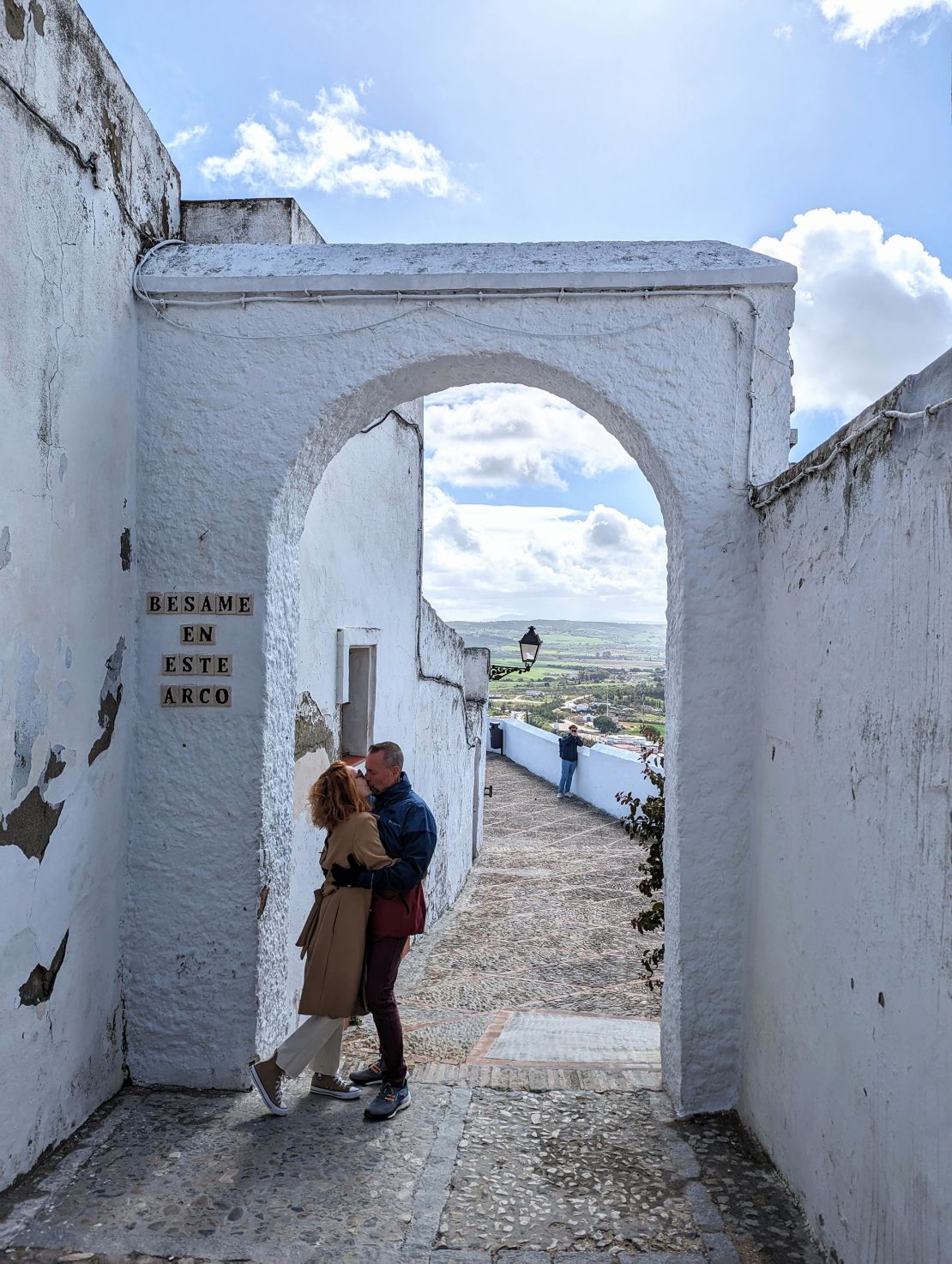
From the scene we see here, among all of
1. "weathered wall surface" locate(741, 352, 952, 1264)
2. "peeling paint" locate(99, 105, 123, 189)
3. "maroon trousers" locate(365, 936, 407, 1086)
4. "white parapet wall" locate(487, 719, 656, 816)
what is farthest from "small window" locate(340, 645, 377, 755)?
"white parapet wall" locate(487, 719, 656, 816)

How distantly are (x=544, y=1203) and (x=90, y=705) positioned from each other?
2336 millimetres

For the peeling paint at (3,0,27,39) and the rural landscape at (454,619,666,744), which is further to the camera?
the rural landscape at (454,619,666,744)

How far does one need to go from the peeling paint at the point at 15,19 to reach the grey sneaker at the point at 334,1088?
3851 millimetres

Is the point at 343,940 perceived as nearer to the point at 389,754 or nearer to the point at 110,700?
the point at 389,754

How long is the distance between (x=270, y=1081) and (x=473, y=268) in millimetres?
3297

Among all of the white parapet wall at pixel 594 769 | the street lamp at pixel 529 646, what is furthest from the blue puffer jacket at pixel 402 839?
the street lamp at pixel 529 646

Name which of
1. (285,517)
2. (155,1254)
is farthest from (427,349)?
(155,1254)

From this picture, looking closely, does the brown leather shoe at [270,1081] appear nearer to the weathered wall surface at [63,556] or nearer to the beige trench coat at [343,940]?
the beige trench coat at [343,940]

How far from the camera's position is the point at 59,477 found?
3309 mm

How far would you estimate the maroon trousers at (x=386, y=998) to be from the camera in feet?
12.1

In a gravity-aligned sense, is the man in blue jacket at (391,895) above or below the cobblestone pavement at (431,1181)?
above

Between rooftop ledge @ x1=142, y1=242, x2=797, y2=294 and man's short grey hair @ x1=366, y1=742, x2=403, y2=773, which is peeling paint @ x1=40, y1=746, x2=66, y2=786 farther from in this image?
rooftop ledge @ x1=142, y1=242, x2=797, y2=294

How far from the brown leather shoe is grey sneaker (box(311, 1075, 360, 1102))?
0.74 feet

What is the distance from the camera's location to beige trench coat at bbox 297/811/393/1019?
12.0 ft
